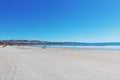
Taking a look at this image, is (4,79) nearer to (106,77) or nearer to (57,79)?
(57,79)

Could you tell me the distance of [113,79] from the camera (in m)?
6.86

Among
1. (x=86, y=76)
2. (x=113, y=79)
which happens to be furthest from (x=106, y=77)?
(x=86, y=76)

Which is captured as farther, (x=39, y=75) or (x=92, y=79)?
(x=39, y=75)

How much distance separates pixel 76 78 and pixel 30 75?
1.97 m

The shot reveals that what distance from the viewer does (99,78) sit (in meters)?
6.99

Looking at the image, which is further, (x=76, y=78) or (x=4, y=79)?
(x=76, y=78)

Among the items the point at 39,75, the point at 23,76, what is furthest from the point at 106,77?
the point at 23,76

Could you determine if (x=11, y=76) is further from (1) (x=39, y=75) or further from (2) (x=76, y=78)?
(2) (x=76, y=78)

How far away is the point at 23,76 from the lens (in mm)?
7039

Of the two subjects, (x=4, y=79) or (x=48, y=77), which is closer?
(x=4, y=79)

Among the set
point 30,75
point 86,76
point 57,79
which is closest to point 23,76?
point 30,75

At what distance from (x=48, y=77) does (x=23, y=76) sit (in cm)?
105

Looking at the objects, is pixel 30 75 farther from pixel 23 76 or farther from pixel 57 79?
pixel 57 79

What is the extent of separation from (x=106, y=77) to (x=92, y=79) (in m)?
0.74
